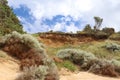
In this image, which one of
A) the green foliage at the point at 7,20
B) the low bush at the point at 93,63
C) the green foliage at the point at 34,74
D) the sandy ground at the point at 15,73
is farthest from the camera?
the green foliage at the point at 7,20

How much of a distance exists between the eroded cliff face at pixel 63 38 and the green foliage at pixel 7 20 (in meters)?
12.0

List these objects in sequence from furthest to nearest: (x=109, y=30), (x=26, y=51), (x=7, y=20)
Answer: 1. (x=109, y=30)
2. (x=7, y=20)
3. (x=26, y=51)

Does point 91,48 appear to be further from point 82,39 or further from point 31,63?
point 31,63

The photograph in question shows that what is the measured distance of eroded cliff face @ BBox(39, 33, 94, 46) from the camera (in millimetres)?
41812

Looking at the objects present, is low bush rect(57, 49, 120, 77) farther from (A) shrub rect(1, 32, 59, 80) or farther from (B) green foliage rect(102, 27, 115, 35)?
(B) green foliage rect(102, 27, 115, 35)

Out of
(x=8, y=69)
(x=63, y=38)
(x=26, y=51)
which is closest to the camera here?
(x=8, y=69)

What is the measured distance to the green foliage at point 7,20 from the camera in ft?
81.5

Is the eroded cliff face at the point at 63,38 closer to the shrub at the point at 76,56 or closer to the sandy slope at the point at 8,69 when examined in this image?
the shrub at the point at 76,56

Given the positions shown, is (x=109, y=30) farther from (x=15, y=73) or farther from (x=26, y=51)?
(x=15, y=73)

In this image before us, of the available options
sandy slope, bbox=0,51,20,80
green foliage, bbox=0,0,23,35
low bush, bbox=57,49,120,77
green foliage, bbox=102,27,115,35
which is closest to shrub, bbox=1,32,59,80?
sandy slope, bbox=0,51,20,80

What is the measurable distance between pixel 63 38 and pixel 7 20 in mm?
16712

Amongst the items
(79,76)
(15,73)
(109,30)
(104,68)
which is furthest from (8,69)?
(109,30)

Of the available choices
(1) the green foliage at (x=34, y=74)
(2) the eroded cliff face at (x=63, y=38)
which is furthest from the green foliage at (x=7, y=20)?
(2) the eroded cliff face at (x=63, y=38)

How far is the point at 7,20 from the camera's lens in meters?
26.7
